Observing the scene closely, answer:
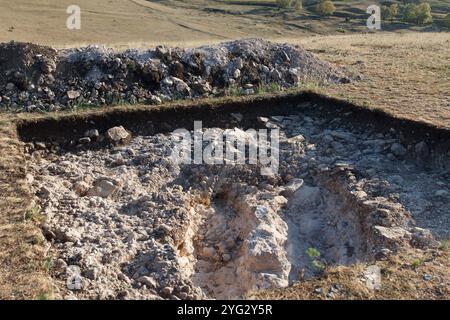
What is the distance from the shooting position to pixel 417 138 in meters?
8.56

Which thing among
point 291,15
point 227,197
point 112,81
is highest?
point 291,15

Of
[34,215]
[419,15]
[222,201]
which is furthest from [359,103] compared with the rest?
[419,15]

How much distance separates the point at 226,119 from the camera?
9961mm

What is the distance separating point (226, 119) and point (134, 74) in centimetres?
226

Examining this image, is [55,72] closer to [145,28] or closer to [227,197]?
[227,197]

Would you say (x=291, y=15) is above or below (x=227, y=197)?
above

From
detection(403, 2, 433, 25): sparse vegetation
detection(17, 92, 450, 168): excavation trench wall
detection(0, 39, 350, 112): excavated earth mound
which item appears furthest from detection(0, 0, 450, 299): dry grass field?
detection(403, 2, 433, 25): sparse vegetation

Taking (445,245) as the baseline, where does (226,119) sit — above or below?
above

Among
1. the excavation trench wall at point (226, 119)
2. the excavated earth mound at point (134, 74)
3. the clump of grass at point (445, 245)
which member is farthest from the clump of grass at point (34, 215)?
the clump of grass at point (445, 245)

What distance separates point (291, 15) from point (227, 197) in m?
49.5

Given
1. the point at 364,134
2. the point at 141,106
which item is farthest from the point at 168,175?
the point at 364,134

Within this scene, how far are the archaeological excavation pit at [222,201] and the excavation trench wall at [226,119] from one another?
24 mm

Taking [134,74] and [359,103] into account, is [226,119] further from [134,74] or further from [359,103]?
[359,103]
